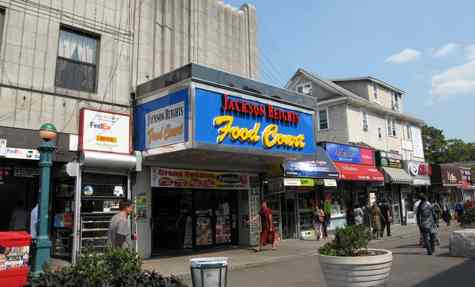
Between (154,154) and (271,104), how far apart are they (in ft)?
13.8

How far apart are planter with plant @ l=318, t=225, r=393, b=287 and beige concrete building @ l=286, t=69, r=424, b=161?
22028 mm

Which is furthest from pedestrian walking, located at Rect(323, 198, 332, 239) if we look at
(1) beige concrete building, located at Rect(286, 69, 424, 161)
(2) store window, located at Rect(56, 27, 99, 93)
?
(2) store window, located at Rect(56, 27, 99, 93)

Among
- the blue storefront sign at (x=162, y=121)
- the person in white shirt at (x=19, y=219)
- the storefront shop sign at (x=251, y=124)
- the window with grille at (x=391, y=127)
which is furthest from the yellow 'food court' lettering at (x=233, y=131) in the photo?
the window with grille at (x=391, y=127)

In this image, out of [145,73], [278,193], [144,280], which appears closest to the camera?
[144,280]

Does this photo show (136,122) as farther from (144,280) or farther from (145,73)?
(144,280)

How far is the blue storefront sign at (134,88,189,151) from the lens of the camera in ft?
38.5

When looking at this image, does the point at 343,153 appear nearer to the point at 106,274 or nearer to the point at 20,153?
the point at 20,153

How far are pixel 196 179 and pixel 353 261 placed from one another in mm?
9156

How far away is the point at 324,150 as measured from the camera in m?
20.8

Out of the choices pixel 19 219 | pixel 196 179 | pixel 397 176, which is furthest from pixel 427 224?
pixel 397 176

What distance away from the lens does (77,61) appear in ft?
41.4

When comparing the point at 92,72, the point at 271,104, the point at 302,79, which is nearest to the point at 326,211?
the point at 271,104

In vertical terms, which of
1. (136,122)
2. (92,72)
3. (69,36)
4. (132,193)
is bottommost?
(132,193)

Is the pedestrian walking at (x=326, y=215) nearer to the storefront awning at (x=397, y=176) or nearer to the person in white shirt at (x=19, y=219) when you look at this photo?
the storefront awning at (x=397, y=176)
